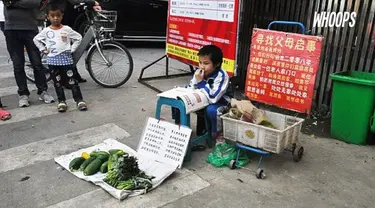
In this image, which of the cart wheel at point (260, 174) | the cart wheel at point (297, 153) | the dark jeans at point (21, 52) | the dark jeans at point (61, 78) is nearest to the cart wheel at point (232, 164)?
the cart wheel at point (260, 174)

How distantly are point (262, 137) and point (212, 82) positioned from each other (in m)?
0.82

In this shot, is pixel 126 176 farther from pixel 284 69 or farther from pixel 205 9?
pixel 205 9

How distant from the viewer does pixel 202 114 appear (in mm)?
3732

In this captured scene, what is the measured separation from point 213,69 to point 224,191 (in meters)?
1.29

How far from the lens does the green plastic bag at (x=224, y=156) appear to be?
3.40 meters

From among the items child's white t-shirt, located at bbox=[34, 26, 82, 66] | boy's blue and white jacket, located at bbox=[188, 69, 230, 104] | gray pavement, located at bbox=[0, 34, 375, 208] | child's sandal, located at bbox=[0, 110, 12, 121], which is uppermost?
child's white t-shirt, located at bbox=[34, 26, 82, 66]

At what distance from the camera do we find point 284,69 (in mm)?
4262

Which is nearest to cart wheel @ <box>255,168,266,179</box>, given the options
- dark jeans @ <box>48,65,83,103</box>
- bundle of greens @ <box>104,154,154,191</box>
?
bundle of greens @ <box>104,154,154,191</box>

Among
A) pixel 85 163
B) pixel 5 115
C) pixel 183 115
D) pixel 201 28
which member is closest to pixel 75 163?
pixel 85 163

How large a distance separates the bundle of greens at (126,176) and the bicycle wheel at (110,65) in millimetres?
2790

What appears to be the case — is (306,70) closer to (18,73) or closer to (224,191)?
(224,191)

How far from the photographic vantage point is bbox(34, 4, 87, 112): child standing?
4574 millimetres

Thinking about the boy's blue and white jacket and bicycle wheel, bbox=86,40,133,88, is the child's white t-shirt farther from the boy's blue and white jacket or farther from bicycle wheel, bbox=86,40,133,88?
the boy's blue and white jacket

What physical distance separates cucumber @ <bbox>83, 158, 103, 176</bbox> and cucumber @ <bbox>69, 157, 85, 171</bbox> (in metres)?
0.14
